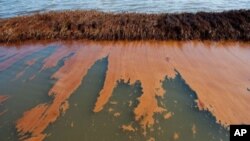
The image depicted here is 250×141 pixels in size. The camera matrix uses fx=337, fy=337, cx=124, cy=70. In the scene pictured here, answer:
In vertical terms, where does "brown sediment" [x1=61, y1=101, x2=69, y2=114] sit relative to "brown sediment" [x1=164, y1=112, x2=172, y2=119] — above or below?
above

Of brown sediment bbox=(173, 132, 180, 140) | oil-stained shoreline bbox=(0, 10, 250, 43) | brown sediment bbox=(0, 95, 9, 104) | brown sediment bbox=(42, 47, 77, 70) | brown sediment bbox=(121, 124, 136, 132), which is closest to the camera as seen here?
brown sediment bbox=(173, 132, 180, 140)

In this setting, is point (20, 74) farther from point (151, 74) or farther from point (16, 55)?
point (151, 74)

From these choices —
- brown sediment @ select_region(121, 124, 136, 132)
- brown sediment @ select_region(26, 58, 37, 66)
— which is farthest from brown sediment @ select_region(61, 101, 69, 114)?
brown sediment @ select_region(26, 58, 37, 66)

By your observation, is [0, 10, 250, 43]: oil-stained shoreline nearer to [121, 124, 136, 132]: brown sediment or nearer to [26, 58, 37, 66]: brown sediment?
[26, 58, 37, 66]: brown sediment

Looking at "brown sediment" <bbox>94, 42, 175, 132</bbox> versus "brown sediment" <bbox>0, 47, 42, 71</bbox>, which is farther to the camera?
"brown sediment" <bbox>0, 47, 42, 71</bbox>

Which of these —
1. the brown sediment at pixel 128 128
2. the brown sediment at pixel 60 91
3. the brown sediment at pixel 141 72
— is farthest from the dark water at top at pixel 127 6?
the brown sediment at pixel 128 128

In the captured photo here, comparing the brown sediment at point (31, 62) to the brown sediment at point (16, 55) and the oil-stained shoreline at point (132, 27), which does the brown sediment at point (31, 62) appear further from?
the oil-stained shoreline at point (132, 27)

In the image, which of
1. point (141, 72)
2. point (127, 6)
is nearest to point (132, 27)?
point (141, 72)

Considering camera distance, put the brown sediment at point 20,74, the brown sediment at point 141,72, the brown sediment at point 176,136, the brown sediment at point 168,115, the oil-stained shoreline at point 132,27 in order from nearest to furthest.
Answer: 1. the brown sediment at point 176,136
2. the brown sediment at point 168,115
3. the brown sediment at point 141,72
4. the brown sediment at point 20,74
5. the oil-stained shoreline at point 132,27
